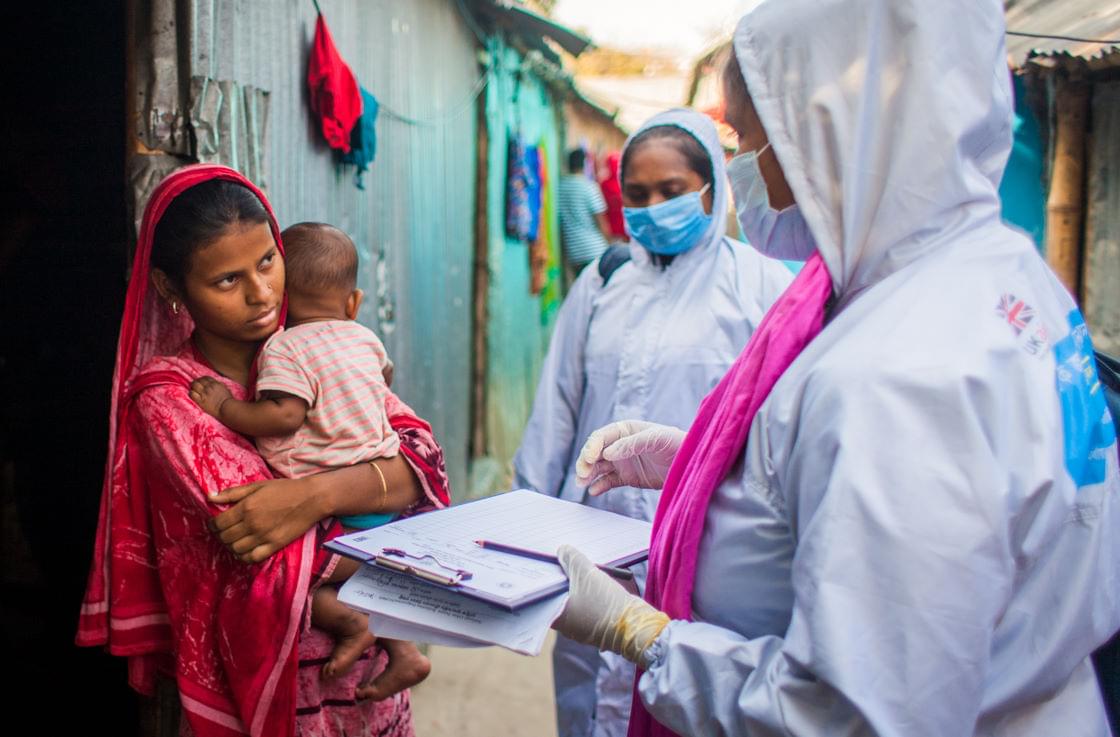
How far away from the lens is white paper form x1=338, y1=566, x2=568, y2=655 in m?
1.22

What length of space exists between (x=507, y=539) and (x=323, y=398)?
552mm

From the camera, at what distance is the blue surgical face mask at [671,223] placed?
273 centimetres

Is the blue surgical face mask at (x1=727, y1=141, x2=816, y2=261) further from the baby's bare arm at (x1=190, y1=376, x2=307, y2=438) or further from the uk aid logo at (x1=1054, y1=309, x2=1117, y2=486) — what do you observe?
the baby's bare arm at (x1=190, y1=376, x2=307, y2=438)

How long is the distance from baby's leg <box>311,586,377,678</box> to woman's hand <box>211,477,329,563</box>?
167 millimetres

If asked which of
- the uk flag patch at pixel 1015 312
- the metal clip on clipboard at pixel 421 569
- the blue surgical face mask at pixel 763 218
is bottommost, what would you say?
the metal clip on clipboard at pixel 421 569

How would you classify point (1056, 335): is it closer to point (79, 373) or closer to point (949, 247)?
point (949, 247)

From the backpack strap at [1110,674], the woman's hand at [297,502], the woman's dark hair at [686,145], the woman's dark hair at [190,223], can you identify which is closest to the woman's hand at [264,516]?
the woman's hand at [297,502]

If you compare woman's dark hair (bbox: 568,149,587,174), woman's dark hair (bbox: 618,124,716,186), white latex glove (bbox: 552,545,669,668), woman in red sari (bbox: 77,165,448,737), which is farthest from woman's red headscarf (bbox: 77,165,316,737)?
woman's dark hair (bbox: 568,149,587,174)

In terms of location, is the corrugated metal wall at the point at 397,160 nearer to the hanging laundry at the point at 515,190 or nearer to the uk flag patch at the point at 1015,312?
the hanging laundry at the point at 515,190

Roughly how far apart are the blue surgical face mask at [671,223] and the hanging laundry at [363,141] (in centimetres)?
121

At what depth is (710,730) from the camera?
1.14 meters

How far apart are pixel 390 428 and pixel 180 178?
27.2 inches

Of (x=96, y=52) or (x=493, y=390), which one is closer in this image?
(x=96, y=52)

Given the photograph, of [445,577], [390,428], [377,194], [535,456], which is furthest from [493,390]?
[445,577]
